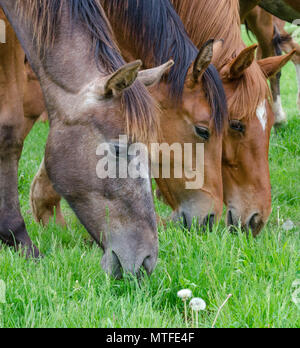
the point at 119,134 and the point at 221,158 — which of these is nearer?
the point at 119,134

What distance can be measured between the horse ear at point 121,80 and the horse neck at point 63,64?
0.17 metres

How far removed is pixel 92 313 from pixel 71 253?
86cm

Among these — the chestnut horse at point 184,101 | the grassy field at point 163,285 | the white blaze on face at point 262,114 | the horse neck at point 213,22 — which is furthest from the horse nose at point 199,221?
the horse neck at point 213,22

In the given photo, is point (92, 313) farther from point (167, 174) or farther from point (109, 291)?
point (167, 174)

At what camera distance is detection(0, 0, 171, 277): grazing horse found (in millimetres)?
2771

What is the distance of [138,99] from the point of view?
281 centimetres

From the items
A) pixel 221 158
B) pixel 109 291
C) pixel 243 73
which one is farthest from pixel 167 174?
pixel 109 291

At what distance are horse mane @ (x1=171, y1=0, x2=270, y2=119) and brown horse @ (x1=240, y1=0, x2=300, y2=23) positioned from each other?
138 centimetres

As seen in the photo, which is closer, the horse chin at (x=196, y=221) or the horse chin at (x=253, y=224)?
the horse chin at (x=196, y=221)

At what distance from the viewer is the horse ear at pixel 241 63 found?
3879 millimetres

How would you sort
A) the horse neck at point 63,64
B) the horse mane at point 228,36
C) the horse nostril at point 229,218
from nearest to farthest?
the horse neck at point 63,64 < the horse mane at point 228,36 < the horse nostril at point 229,218

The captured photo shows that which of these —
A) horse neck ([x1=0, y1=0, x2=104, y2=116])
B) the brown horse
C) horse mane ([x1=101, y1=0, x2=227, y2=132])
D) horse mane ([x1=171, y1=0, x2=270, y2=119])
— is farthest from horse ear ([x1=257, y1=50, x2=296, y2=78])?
horse neck ([x1=0, y1=0, x2=104, y2=116])

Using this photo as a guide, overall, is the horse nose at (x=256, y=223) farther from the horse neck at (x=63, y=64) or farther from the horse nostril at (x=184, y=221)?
the horse neck at (x=63, y=64)
